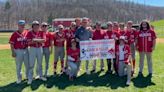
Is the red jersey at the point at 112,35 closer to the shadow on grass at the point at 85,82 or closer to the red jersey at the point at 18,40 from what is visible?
the shadow on grass at the point at 85,82

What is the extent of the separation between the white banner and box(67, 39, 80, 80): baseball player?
0.63 ft

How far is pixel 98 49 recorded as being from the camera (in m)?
12.5

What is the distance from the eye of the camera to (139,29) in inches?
481

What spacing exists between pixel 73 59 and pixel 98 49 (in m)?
1.01

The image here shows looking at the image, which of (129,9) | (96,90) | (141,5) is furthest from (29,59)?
(141,5)

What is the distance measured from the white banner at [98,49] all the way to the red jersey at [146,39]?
998mm

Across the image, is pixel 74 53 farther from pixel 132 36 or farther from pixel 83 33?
pixel 132 36

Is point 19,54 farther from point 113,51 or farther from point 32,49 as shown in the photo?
point 113,51

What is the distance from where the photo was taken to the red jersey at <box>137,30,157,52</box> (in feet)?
39.2

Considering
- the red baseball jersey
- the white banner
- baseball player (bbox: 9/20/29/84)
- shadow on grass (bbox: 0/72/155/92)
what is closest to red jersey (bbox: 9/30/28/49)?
baseball player (bbox: 9/20/29/84)

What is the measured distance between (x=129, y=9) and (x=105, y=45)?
168 metres

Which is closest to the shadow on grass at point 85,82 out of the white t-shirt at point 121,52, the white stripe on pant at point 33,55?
the white stripe on pant at point 33,55

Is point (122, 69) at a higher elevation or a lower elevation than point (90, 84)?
higher

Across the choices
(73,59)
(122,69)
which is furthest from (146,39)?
(73,59)
